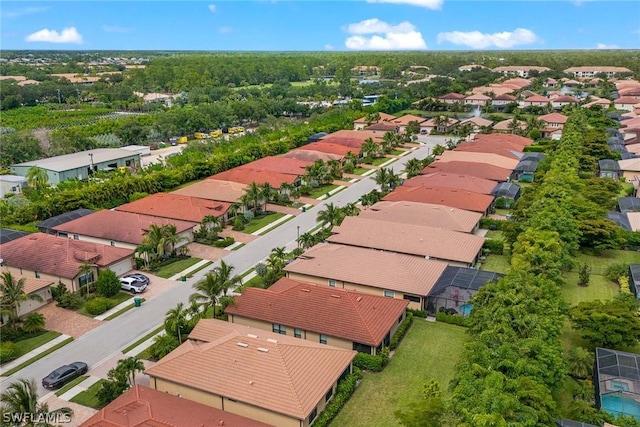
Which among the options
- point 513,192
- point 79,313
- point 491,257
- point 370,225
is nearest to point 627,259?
point 491,257

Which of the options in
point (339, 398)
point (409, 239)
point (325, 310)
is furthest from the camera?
point (409, 239)

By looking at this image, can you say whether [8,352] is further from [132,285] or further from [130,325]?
[132,285]

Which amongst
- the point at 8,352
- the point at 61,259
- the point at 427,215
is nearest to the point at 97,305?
the point at 61,259

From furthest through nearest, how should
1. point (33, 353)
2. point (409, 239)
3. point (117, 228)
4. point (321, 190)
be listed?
point (321, 190), point (117, 228), point (409, 239), point (33, 353)

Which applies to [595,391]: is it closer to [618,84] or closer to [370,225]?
[370,225]

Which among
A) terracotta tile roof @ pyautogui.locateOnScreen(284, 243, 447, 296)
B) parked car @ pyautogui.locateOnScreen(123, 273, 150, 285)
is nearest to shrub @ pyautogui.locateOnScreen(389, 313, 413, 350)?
terracotta tile roof @ pyautogui.locateOnScreen(284, 243, 447, 296)

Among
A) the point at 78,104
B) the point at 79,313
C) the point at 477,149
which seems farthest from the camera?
the point at 78,104

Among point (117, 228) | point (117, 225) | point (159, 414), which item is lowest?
point (159, 414)
